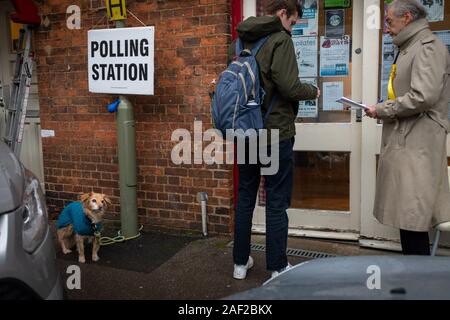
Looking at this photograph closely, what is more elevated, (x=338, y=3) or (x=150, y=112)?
A: (x=338, y=3)

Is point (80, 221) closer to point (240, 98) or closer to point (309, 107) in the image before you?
point (240, 98)

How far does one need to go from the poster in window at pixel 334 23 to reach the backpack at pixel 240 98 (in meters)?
→ 1.25

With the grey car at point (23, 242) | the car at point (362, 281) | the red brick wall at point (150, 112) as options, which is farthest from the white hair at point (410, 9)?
the grey car at point (23, 242)

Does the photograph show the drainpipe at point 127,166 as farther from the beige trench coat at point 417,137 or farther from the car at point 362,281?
the car at point 362,281

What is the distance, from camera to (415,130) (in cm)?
338

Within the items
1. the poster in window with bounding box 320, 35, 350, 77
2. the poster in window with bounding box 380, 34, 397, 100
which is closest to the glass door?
the poster in window with bounding box 320, 35, 350, 77

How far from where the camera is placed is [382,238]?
14.3 feet

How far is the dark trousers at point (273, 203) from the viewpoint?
11.6 ft

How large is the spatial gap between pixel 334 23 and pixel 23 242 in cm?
326

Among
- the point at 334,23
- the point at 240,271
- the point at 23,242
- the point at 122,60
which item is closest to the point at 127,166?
the point at 122,60

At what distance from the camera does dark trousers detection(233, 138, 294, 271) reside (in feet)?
11.6
